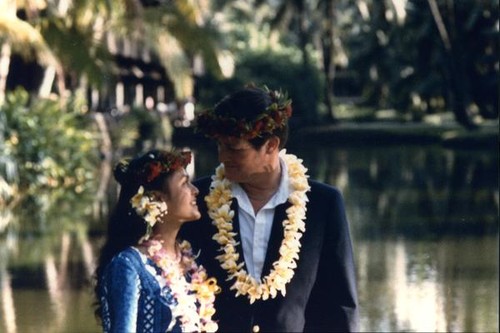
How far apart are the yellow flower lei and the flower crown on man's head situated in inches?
12.7

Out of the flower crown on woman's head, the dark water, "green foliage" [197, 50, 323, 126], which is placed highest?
"green foliage" [197, 50, 323, 126]

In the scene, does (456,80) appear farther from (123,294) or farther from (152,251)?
(123,294)

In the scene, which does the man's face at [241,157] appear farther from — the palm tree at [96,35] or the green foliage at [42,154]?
the palm tree at [96,35]

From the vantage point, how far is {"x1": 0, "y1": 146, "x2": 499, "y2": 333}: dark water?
1054cm

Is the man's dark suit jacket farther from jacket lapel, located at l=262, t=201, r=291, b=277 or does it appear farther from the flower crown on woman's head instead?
the flower crown on woman's head

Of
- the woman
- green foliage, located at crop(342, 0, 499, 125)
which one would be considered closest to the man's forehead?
the woman

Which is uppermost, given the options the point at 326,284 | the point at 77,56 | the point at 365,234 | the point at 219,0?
the point at 219,0

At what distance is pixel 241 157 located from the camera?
426cm

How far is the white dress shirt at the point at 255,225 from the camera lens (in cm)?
438

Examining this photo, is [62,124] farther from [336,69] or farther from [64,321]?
[336,69]

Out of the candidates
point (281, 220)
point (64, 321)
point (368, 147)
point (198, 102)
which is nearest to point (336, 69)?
point (198, 102)

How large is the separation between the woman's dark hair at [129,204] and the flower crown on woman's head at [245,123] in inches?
7.3

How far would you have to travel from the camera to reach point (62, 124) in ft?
79.0

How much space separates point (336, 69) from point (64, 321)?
86604 mm
